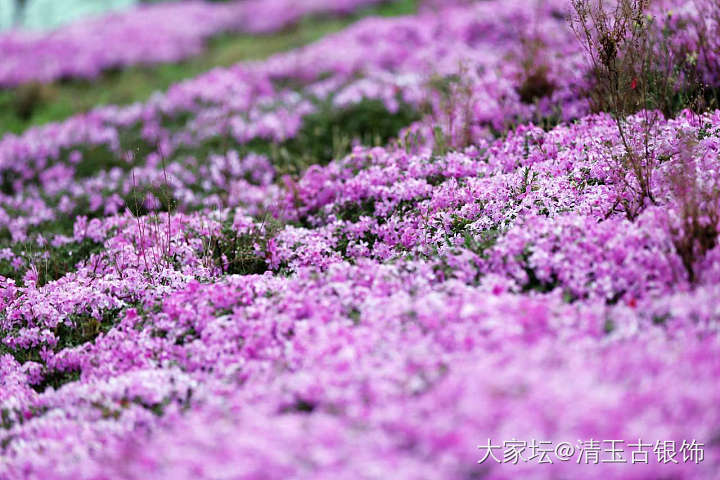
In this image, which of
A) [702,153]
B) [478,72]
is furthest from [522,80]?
[702,153]

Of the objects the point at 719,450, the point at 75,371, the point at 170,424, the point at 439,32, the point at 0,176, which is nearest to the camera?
the point at 719,450

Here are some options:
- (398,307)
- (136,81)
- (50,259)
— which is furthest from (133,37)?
(398,307)

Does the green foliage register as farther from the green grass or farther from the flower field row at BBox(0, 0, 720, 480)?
the green grass

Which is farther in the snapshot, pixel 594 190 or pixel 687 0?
pixel 687 0

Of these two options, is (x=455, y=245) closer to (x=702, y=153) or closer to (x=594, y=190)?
(x=594, y=190)

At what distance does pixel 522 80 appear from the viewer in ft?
27.3

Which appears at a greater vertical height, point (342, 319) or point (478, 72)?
point (478, 72)

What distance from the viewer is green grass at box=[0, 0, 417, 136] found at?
13.8 metres

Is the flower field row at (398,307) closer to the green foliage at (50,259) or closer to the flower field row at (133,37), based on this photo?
the green foliage at (50,259)

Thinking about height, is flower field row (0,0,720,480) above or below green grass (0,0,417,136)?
below

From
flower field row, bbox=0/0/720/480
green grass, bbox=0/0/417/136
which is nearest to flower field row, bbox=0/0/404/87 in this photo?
green grass, bbox=0/0/417/136

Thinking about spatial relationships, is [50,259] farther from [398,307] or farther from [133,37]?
[133,37]

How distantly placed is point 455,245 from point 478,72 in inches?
→ 198

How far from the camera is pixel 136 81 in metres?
15.1
